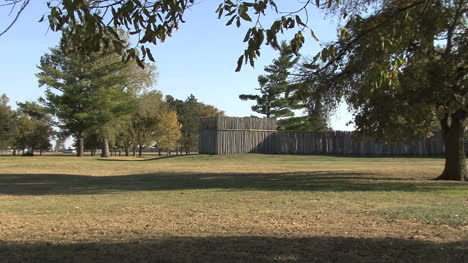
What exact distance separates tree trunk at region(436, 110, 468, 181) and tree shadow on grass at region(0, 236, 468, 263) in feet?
45.4

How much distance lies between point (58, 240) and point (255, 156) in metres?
37.2

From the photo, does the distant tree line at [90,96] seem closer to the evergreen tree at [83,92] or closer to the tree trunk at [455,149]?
the evergreen tree at [83,92]

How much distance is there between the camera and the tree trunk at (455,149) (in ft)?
62.1

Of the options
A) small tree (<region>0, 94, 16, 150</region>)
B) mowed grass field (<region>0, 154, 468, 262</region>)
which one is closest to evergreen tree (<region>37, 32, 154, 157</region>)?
small tree (<region>0, 94, 16, 150</region>)

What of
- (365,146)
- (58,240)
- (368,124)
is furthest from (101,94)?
(58,240)

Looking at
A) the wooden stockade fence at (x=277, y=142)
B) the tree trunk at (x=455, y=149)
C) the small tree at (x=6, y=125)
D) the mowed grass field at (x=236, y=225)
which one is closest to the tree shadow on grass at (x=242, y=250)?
the mowed grass field at (x=236, y=225)

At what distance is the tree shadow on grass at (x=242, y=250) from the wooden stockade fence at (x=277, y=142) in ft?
129

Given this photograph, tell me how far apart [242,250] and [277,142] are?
4369cm

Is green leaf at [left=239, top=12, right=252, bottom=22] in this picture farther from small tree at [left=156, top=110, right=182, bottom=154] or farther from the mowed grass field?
small tree at [left=156, top=110, right=182, bottom=154]

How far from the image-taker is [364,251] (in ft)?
19.7

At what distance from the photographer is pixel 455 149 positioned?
1923cm

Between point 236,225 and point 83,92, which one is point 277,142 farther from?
point 236,225

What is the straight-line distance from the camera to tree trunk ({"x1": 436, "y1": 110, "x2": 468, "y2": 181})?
62.1 feet

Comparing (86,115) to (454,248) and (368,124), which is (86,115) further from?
(454,248)
